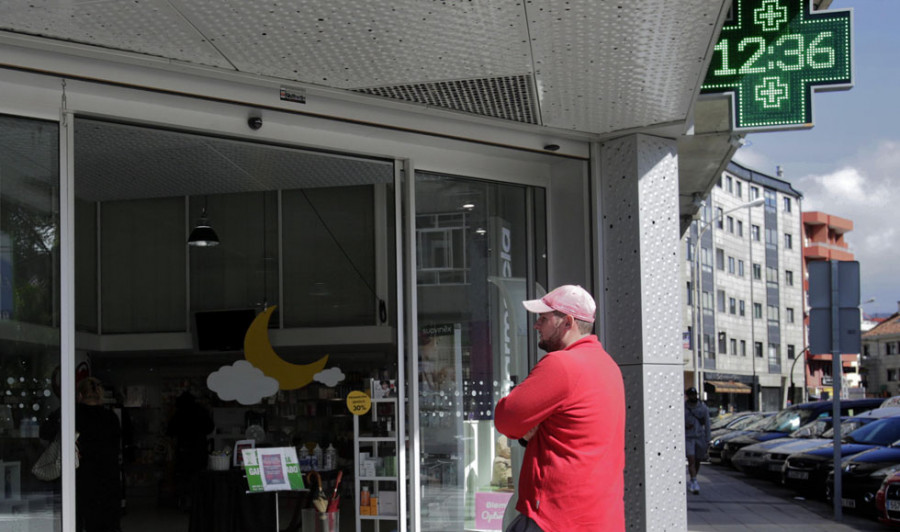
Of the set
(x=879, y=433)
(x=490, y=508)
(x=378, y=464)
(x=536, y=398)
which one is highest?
(x=536, y=398)

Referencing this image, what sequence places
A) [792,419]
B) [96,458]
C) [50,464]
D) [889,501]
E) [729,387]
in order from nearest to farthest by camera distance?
[50,464] → [96,458] → [889,501] → [792,419] → [729,387]

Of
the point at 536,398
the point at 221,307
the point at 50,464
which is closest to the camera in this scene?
the point at 536,398

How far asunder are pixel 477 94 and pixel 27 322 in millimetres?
2908

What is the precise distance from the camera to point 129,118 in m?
5.43

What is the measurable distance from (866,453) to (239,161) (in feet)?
32.9

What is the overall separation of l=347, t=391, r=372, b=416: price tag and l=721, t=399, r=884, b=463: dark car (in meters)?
14.8

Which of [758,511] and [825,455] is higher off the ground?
[825,455]

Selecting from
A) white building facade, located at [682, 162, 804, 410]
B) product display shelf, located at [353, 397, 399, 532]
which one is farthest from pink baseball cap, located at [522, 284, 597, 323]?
white building facade, located at [682, 162, 804, 410]

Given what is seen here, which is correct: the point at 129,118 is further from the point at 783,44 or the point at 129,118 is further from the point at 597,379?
the point at 783,44

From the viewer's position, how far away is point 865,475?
13.1 metres

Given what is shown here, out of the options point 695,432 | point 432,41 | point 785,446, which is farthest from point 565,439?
point 785,446

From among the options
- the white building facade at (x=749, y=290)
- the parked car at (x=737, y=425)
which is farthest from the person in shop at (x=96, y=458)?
the white building facade at (x=749, y=290)

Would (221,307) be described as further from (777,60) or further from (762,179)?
(762,179)

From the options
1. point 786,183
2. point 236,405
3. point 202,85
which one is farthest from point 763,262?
point 202,85
